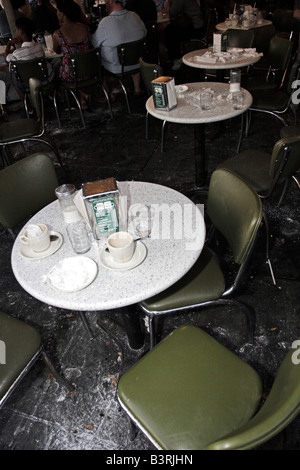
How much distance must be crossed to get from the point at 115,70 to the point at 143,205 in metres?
3.22

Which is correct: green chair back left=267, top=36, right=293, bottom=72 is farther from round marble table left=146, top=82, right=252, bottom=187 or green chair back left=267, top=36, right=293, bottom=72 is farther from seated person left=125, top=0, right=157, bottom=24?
seated person left=125, top=0, right=157, bottom=24

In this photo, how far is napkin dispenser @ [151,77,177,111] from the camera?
2205mm

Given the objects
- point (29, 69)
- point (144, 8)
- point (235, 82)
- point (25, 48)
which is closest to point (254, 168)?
point (235, 82)

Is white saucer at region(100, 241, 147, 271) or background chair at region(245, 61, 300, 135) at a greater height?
white saucer at region(100, 241, 147, 271)

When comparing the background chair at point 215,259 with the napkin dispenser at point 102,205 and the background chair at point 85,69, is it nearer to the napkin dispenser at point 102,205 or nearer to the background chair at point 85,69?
the napkin dispenser at point 102,205

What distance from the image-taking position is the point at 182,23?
17.0 feet

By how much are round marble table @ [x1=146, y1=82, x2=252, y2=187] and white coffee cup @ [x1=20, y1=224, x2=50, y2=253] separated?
1.30 m

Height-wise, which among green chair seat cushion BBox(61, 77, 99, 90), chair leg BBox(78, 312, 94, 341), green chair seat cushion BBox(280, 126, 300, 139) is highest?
green chair seat cushion BBox(280, 126, 300, 139)

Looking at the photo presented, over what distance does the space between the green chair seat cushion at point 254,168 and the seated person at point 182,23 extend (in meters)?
3.90

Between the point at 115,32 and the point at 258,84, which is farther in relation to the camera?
the point at 115,32

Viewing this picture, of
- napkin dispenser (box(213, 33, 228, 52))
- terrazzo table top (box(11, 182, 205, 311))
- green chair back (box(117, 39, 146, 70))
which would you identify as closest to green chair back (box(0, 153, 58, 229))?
terrazzo table top (box(11, 182, 205, 311))

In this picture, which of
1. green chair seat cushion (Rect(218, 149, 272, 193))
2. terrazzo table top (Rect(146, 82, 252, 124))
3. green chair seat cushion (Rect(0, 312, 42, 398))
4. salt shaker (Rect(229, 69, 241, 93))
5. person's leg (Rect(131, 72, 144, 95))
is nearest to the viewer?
green chair seat cushion (Rect(0, 312, 42, 398))

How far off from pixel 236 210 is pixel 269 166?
848mm

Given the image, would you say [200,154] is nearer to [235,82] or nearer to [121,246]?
A: [235,82]
